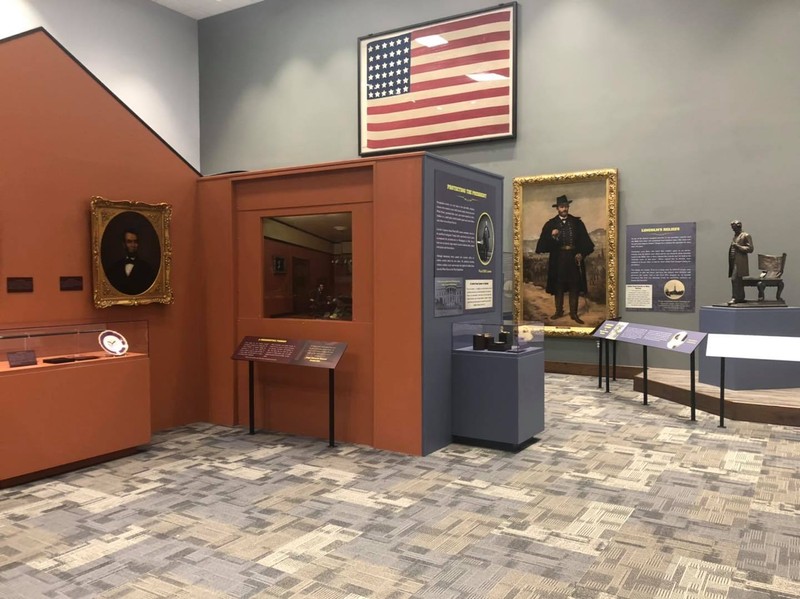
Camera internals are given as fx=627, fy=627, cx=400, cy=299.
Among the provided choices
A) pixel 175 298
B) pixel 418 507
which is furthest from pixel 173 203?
pixel 418 507

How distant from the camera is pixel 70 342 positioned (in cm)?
552

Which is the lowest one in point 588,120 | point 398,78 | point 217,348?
point 217,348

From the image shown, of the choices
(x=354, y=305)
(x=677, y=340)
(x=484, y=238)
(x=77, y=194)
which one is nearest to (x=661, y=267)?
(x=677, y=340)

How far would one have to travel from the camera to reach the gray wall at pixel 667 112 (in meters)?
8.95

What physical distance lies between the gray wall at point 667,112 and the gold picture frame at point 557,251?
217mm

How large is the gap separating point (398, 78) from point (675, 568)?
10560 millimetres

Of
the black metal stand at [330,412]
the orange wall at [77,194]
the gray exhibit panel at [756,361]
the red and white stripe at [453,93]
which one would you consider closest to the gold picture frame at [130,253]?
the orange wall at [77,194]

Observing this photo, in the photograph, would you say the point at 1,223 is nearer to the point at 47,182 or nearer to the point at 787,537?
the point at 47,182

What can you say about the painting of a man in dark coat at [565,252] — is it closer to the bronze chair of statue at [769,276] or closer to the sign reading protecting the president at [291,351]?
the bronze chair of statue at [769,276]

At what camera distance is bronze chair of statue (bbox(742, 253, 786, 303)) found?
27.0 feet

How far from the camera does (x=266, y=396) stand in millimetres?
6707

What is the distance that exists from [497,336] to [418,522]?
236 centimetres

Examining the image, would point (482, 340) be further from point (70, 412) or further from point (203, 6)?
point (203, 6)

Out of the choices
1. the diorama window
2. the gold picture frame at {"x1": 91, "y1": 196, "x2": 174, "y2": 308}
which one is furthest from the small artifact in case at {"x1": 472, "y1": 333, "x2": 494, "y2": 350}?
the gold picture frame at {"x1": 91, "y1": 196, "x2": 174, "y2": 308}
